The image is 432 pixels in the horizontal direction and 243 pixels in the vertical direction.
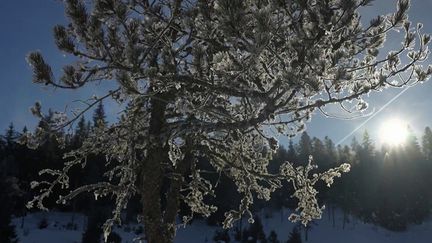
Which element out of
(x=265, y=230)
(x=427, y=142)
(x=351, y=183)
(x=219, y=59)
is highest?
(x=427, y=142)

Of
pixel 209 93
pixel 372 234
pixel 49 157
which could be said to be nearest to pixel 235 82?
pixel 209 93

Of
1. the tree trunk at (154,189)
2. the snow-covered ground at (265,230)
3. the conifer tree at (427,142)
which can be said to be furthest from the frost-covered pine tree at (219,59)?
the conifer tree at (427,142)

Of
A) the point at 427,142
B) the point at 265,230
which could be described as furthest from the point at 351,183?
the point at 427,142

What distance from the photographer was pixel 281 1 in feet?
13.2

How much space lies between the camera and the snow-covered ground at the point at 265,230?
1752 inches

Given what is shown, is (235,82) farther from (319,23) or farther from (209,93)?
(319,23)

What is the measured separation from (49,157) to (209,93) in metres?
46.8

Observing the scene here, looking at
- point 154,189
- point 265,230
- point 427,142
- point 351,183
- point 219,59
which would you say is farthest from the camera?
point 427,142

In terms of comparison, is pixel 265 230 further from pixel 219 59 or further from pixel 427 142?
pixel 219 59

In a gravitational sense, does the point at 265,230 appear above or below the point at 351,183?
below

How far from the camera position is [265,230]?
186 ft

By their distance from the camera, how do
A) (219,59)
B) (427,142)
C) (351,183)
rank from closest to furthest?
(219,59) → (351,183) → (427,142)

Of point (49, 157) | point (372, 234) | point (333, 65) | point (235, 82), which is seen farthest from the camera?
point (372, 234)

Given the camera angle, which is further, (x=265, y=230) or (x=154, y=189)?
(x=265, y=230)
